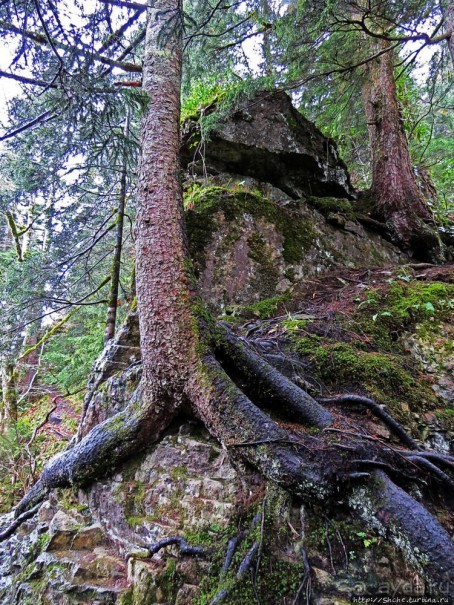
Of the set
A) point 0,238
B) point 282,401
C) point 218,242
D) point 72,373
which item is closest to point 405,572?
point 282,401

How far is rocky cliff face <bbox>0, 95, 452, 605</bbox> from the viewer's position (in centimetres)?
205

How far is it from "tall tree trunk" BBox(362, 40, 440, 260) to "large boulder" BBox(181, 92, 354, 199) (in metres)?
1.06

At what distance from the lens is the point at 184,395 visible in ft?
9.14

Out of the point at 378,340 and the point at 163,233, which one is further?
the point at 378,340

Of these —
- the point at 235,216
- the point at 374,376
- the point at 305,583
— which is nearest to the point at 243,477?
the point at 305,583

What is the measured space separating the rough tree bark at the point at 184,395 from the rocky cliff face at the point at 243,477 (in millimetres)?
222

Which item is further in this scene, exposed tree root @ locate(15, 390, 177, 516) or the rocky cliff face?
exposed tree root @ locate(15, 390, 177, 516)

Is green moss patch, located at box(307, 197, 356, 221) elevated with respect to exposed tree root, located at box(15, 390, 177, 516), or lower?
elevated

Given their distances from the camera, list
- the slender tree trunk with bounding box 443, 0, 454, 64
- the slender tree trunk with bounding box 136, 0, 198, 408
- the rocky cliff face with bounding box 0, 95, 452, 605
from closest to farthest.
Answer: the rocky cliff face with bounding box 0, 95, 452, 605 → the slender tree trunk with bounding box 136, 0, 198, 408 → the slender tree trunk with bounding box 443, 0, 454, 64

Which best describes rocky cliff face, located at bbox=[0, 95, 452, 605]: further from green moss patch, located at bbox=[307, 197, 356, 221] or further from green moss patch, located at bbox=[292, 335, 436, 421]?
green moss patch, located at bbox=[307, 197, 356, 221]

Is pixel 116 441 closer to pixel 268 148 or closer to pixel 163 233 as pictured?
pixel 163 233

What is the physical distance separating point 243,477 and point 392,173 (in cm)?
664

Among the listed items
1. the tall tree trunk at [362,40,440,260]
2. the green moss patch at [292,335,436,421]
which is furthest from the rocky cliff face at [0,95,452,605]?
the tall tree trunk at [362,40,440,260]

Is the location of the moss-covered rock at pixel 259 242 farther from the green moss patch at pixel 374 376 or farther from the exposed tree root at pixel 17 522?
the exposed tree root at pixel 17 522
